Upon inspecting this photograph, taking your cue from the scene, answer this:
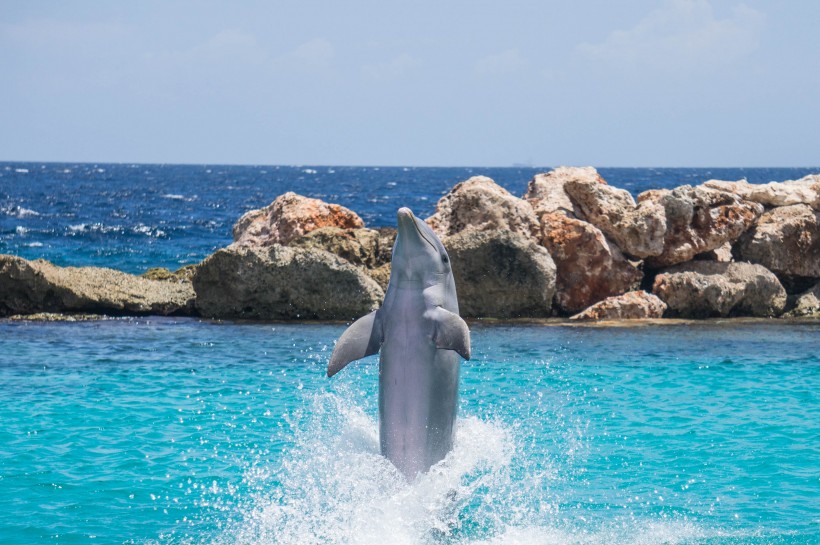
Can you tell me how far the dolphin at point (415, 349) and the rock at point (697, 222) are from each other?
11.3 m

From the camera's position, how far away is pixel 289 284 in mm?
16500

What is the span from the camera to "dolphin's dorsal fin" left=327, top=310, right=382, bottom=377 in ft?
21.9

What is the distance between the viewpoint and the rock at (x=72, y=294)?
654 inches

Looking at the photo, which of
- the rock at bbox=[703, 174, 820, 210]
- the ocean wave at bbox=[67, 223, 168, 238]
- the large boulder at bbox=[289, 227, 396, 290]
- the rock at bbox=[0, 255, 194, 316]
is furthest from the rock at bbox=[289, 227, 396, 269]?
the ocean wave at bbox=[67, 223, 168, 238]

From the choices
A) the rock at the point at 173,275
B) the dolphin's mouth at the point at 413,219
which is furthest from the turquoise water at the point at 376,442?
the rock at the point at 173,275

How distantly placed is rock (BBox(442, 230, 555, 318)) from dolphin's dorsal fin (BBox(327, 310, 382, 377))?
9.73 m

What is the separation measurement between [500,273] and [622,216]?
2.70m

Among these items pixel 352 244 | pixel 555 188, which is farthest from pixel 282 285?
pixel 555 188

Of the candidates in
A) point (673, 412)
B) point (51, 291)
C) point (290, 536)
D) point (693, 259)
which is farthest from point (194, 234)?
point (290, 536)

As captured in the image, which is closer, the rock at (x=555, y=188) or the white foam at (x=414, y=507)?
the white foam at (x=414, y=507)

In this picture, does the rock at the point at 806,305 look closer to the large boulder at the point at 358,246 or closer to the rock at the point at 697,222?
A: the rock at the point at 697,222

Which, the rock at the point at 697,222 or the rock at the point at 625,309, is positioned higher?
the rock at the point at 697,222

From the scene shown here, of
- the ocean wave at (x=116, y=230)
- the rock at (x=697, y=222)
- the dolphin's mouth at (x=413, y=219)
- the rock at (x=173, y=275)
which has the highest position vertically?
the dolphin's mouth at (x=413, y=219)

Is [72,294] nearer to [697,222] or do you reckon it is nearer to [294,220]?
[294,220]
